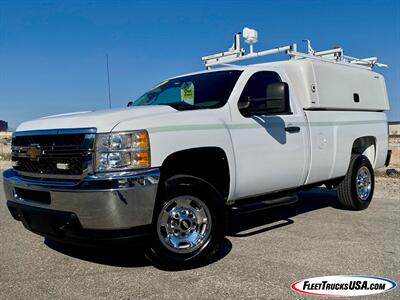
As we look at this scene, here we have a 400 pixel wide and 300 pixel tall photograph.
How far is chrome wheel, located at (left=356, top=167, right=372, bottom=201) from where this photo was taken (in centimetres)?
678

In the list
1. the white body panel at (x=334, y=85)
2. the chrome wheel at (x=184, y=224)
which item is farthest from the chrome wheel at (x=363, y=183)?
the chrome wheel at (x=184, y=224)

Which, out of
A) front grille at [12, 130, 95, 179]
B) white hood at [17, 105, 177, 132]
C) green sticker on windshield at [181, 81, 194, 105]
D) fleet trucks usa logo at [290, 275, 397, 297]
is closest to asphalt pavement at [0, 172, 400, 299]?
fleet trucks usa logo at [290, 275, 397, 297]

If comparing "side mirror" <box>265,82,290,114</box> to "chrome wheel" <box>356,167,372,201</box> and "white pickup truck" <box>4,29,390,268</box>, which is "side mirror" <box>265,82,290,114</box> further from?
"chrome wheel" <box>356,167,372,201</box>

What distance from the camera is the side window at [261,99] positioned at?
177 inches

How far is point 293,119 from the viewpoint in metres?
5.20

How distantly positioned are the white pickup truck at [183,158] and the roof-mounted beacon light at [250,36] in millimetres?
720

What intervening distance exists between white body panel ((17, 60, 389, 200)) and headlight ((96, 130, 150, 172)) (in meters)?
0.07

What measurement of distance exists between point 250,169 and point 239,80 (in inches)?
41.0

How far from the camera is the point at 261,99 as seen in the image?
4.60m

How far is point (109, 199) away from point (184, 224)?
2.94ft

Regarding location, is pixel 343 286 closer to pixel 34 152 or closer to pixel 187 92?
pixel 187 92

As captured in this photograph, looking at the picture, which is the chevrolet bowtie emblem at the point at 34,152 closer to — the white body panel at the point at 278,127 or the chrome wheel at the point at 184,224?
the white body panel at the point at 278,127

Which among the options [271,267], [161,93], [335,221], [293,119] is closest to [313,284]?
Result: [271,267]

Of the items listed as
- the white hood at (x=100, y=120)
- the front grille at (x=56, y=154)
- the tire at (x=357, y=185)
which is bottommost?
the tire at (x=357, y=185)
